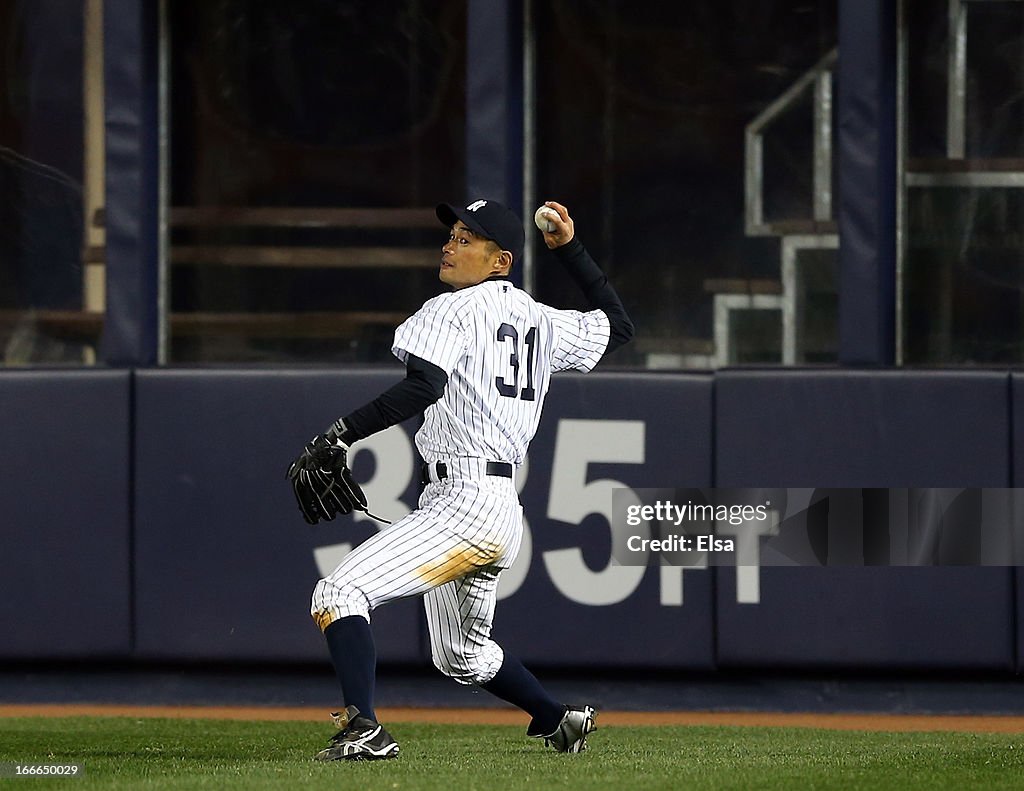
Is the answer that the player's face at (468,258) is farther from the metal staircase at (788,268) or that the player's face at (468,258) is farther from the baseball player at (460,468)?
the metal staircase at (788,268)

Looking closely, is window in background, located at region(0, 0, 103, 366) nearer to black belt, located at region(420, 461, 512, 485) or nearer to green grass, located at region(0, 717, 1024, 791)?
green grass, located at region(0, 717, 1024, 791)

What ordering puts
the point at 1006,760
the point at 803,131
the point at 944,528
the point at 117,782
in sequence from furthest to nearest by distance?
1. the point at 803,131
2. the point at 944,528
3. the point at 1006,760
4. the point at 117,782

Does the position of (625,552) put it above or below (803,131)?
below

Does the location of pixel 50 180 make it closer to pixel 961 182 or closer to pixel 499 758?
pixel 961 182

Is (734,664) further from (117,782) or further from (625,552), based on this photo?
(117,782)

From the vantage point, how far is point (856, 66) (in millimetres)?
7695

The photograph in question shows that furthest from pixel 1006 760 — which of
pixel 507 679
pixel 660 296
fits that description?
pixel 660 296

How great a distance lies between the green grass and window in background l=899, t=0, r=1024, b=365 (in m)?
1.96

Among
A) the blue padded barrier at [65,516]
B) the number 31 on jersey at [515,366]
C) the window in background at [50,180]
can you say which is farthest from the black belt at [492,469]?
the window in background at [50,180]

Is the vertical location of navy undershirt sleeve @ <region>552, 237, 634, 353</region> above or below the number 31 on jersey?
above

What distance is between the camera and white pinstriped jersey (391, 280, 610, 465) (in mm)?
5020

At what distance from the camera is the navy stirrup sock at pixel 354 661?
4.96 meters

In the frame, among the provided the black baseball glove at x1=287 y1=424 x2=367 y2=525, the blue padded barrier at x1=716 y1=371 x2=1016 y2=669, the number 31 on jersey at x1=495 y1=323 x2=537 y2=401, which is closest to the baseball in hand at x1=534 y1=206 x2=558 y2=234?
the number 31 on jersey at x1=495 y1=323 x2=537 y2=401

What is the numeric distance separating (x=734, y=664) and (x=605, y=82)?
259cm
